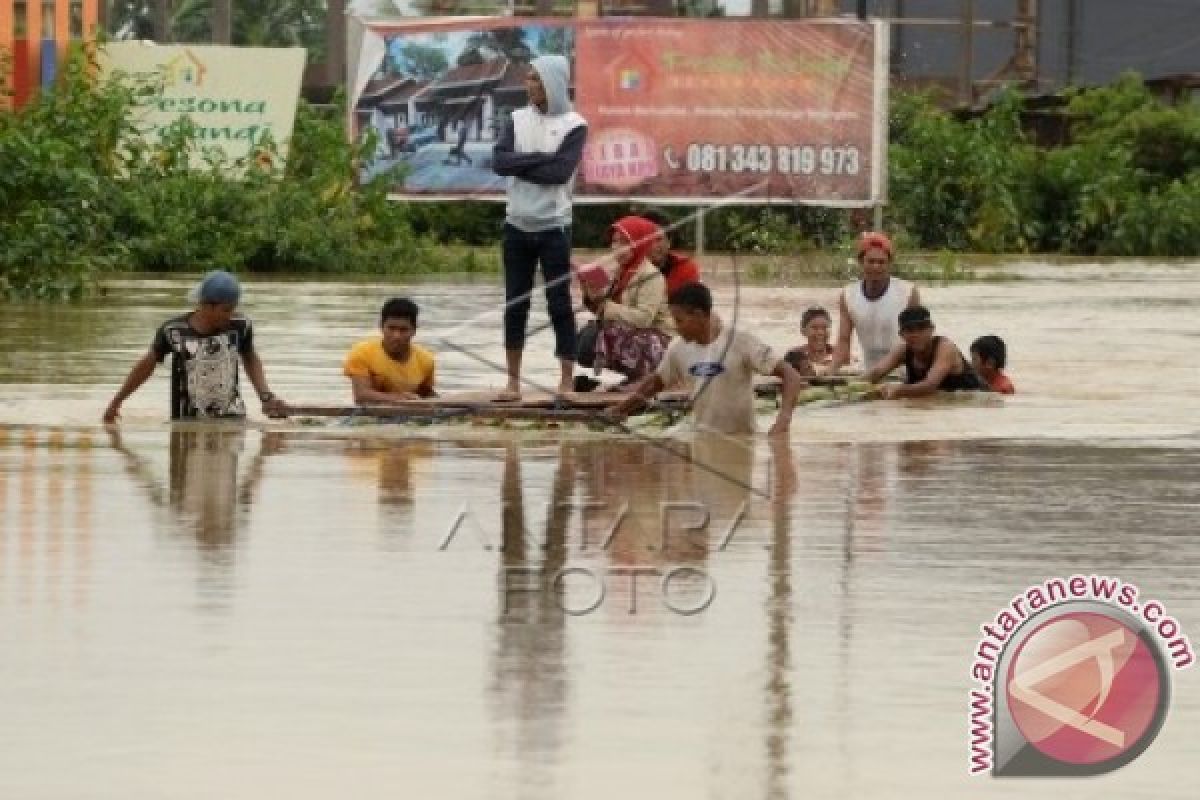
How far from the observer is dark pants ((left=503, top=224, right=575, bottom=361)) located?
1692 centimetres

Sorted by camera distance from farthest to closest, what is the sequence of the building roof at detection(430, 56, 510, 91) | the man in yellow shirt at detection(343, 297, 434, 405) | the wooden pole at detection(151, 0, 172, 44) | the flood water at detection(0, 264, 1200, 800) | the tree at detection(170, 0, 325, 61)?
the tree at detection(170, 0, 325, 61), the wooden pole at detection(151, 0, 172, 44), the building roof at detection(430, 56, 510, 91), the man in yellow shirt at detection(343, 297, 434, 405), the flood water at detection(0, 264, 1200, 800)

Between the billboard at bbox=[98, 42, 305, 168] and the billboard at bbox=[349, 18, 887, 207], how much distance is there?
105 centimetres

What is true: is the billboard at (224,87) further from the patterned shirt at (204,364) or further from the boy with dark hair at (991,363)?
the patterned shirt at (204,364)

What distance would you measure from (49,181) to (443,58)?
339 inches

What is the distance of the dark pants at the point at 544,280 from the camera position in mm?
16922

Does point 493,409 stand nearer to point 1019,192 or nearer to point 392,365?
point 392,365

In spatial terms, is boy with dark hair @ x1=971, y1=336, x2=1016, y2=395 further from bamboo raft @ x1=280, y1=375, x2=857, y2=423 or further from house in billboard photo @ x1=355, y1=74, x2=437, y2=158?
house in billboard photo @ x1=355, y1=74, x2=437, y2=158

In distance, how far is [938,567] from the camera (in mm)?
11250

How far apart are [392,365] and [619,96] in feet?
63.9

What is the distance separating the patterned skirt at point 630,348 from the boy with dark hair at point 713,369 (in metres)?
1.78

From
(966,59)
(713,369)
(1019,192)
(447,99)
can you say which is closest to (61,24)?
(447,99)

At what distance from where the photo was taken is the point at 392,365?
16484 millimetres

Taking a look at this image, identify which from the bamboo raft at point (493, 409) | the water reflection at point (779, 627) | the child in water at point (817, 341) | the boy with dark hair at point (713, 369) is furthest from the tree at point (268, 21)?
the water reflection at point (779, 627)

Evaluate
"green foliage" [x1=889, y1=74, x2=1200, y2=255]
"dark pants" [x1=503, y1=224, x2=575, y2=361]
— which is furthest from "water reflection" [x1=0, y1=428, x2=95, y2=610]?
"green foliage" [x1=889, y1=74, x2=1200, y2=255]
